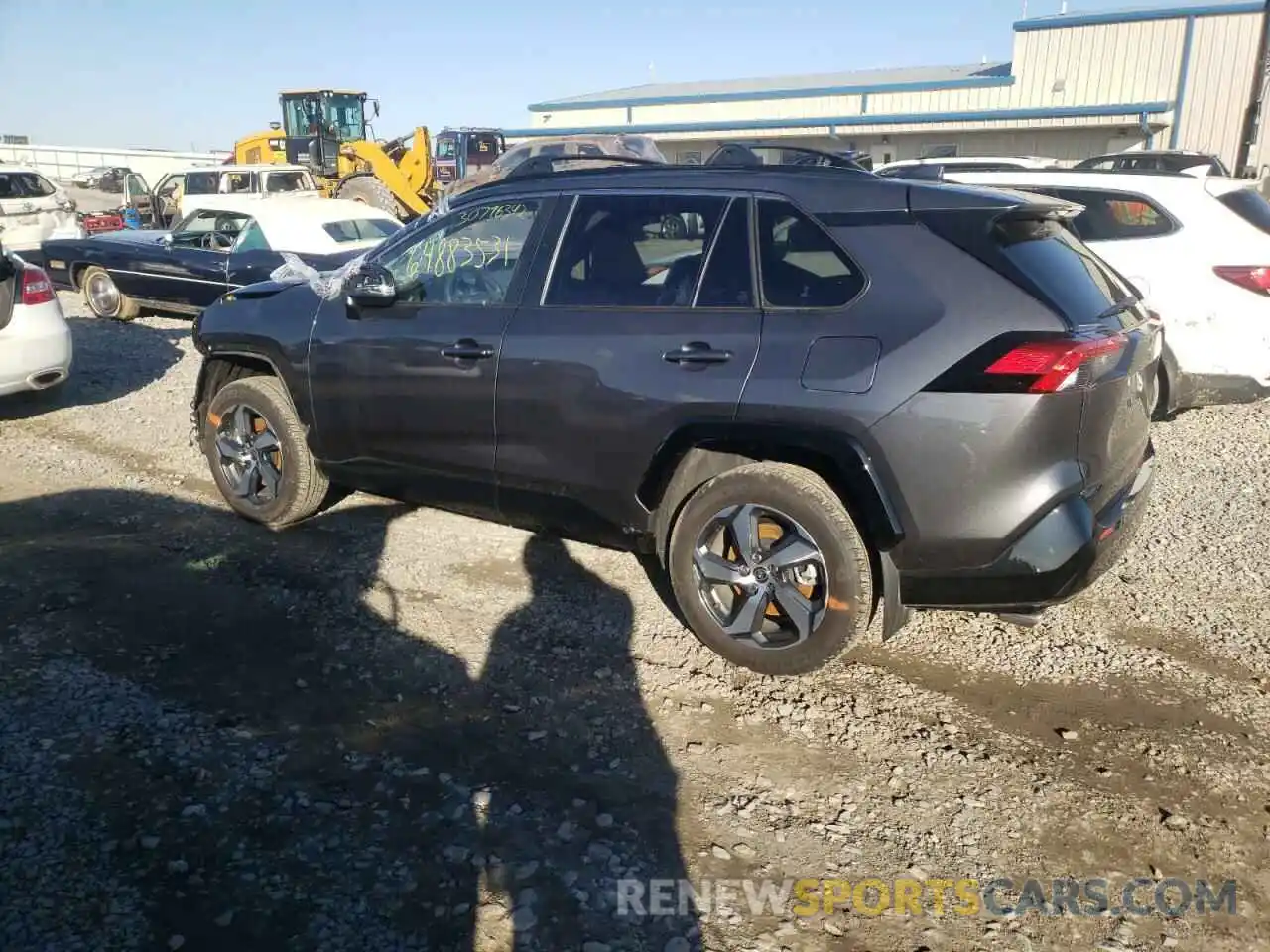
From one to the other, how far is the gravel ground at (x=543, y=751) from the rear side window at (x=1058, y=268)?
1.44 m

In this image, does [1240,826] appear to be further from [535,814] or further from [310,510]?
[310,510]

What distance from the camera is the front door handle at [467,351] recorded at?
4172 mm

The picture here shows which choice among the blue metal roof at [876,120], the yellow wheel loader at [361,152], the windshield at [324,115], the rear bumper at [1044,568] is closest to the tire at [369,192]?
the yellow wheel loader at [361,152]

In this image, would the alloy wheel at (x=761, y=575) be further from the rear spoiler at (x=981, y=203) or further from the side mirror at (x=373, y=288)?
the side mirror at (x=373, y=288)

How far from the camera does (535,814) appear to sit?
116 inches

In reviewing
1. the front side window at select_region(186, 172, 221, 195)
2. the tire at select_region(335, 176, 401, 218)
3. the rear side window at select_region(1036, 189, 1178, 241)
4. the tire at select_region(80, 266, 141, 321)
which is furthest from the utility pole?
the tire at select_region(80, 266, 141, 321)

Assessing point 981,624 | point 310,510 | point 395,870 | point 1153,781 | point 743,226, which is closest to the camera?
point 395,870

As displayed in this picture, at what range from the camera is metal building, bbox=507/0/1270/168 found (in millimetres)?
28969

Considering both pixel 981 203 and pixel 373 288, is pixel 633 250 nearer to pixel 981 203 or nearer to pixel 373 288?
pixel 373 288

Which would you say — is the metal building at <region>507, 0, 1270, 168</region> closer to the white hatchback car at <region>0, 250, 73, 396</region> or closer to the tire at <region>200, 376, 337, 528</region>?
the white hatchback car at <region>0, 250, 73, 396</region>

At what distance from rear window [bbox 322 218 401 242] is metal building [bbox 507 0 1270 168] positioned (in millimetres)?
19060

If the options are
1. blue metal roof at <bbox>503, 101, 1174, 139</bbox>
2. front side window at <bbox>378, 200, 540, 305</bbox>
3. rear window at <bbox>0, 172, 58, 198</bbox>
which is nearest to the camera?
front side window at <bbox>378, 200, 540, 305</bbox>

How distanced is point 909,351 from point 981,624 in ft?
5.22

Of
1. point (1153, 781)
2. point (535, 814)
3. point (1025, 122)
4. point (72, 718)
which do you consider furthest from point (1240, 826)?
point (1025, 122)
